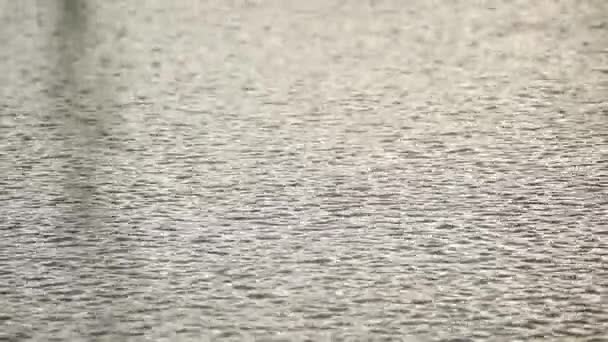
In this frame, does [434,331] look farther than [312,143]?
No

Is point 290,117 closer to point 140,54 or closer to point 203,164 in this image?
point 203,164

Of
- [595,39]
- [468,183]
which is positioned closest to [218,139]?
[468,183]

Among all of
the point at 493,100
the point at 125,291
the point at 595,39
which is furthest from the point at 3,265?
the point at 595,39

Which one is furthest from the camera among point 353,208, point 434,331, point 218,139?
point 218,139

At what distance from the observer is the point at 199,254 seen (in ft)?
1.42

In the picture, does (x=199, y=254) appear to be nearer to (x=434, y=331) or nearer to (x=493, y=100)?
(x=434, y=331)

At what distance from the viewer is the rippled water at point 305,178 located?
0.39m

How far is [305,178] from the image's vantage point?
52 cm

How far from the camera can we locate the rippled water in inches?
15.3

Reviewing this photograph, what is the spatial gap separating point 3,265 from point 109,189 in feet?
0.29

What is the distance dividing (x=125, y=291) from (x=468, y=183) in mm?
182

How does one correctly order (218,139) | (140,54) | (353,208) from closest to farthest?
(353,208), (218,139), (140,54)

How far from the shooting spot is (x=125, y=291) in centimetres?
40

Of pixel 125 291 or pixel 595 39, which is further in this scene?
pixel 595 39
